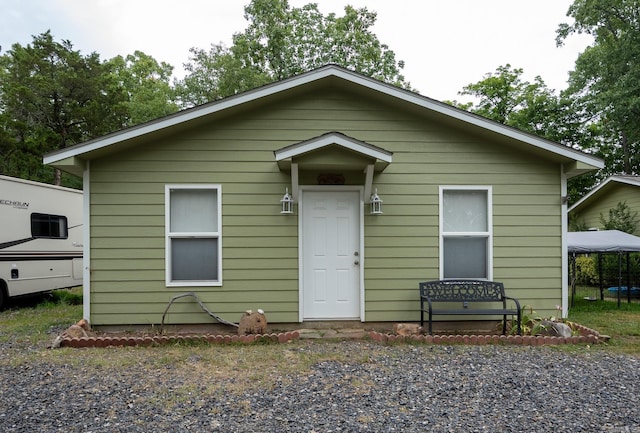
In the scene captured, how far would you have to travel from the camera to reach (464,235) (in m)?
6.13

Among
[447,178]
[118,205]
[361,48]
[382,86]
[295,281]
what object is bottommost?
[295,281]

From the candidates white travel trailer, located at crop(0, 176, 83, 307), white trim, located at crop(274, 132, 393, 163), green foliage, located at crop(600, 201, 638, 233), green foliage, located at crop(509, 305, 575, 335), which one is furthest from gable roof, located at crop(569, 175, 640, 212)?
white travel trailer, located at crop(0, 176, 83, 307)

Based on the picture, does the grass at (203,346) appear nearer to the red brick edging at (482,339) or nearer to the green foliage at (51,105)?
the red brick edging at (482,339)

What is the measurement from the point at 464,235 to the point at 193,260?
4059 mm

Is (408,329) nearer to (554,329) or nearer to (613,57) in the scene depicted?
(554,329)

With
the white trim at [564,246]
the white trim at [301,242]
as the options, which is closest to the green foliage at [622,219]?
the white trim at [564,246]

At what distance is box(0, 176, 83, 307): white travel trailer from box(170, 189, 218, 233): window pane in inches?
172

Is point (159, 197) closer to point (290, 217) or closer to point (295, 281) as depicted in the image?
point (290, 217)

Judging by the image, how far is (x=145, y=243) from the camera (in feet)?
19.4

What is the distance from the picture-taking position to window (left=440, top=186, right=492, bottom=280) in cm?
612

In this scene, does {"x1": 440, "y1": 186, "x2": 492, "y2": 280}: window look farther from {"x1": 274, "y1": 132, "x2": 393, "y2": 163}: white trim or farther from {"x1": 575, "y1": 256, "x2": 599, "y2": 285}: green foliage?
{"x1": 575, "y1": 256, "x2": 599, "y2": 285}: green foliage

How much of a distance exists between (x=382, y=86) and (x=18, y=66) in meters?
22.1

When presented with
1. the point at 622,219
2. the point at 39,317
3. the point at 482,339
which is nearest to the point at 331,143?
the point at 482,339

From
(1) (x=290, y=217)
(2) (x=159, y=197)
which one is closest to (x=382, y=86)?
(1) (x=290, y=217)
